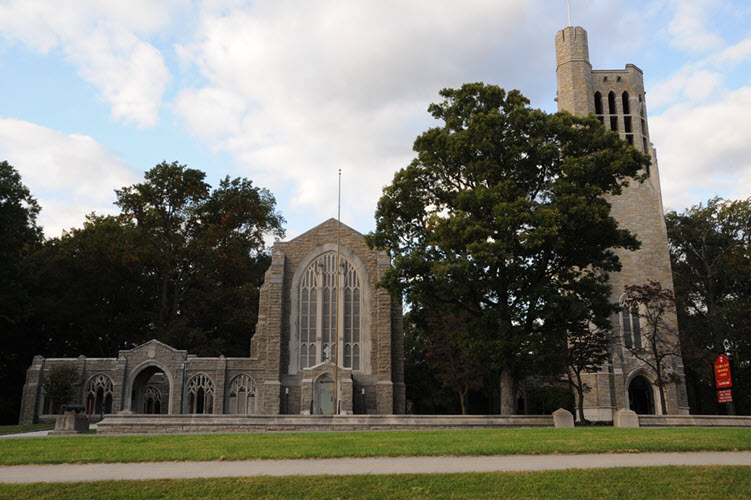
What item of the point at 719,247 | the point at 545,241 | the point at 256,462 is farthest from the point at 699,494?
the point at 719,247

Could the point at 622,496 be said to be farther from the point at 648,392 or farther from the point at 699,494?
the point at 648,392

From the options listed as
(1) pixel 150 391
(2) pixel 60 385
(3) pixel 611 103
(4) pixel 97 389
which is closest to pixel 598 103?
(3) pixel 611 103

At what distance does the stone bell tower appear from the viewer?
33062 millimetres

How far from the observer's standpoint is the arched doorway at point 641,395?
34656 mm

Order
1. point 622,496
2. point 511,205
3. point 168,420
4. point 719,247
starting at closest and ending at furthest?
1. point 622,496
2. point 168,420
3. point 511,205
4. point 719,247

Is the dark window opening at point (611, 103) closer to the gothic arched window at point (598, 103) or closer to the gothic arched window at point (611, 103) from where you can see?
the gothic arched window at point (611, 103)

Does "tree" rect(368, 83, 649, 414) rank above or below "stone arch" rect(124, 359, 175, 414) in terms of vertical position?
above

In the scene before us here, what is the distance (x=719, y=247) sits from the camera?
3972cm

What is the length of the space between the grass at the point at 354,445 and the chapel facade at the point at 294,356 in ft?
46.8

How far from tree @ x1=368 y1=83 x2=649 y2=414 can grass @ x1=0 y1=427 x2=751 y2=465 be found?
6125 millimetres

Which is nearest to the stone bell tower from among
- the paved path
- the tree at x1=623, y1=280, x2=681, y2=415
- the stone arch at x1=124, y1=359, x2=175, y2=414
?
the tree at x1=623, y1=280, x2=681, y2=415

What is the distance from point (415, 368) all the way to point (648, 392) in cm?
1391

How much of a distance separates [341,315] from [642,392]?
18141 mm

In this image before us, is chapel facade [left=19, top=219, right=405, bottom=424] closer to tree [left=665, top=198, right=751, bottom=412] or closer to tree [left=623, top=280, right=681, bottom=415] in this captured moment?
tree [left=623, top=280, right=681, bottom=415]
